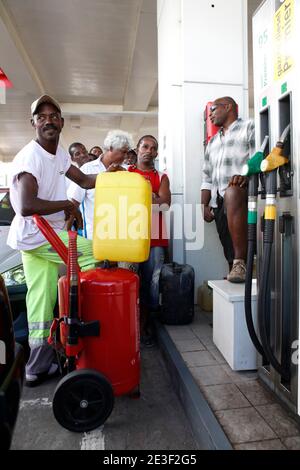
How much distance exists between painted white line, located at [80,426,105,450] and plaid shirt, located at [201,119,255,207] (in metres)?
2.14

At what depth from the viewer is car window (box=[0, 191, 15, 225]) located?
13.5 ft

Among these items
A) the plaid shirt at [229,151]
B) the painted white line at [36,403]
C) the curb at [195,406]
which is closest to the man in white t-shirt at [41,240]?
the painted white line at [36,403]

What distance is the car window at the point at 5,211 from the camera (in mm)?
4117

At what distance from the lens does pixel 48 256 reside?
237 centimetres

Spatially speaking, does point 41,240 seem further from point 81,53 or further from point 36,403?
point 81,53

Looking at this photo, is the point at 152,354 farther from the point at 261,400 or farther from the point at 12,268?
the point at 12,268

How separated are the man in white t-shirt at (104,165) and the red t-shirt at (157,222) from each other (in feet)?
1.37

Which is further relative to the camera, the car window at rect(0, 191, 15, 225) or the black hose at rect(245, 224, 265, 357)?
the car window at rect(0, 191, 15, 225)

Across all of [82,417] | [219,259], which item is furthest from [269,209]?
[219,259]

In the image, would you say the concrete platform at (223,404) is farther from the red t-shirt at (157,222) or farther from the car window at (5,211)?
the car window at (5,211)

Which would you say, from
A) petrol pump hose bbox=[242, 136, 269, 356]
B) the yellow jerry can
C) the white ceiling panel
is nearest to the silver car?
the yellow jerry can

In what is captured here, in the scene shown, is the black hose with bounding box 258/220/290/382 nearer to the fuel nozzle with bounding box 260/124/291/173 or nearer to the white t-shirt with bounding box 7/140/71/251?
the fuel nozzle with bounding box 260/124/291/173

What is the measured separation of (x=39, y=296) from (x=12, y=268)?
0.73 m

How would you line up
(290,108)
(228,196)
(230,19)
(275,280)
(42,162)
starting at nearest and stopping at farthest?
(290,108) → (275,280) → (42,162) → (228,196) → (230,19)
